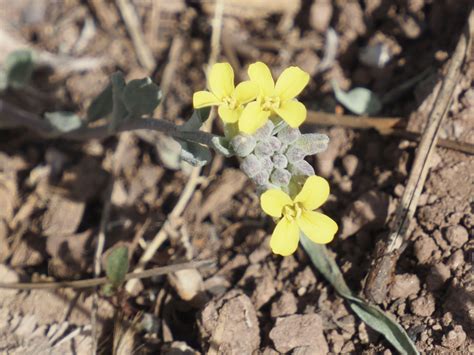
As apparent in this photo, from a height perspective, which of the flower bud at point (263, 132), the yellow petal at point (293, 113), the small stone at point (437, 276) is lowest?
the small stone at point (437, 276)

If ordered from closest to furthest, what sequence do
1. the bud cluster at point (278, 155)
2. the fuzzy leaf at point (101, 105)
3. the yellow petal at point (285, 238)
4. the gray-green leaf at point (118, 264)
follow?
the yellow petal at point (285, 238)
the bud cluster at point (278, 155)
the gray-green leaf at point (118, 264)
the fuzzy leaf at point (101, 105)

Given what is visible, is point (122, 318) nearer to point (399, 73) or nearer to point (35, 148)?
→ point (35, 148)

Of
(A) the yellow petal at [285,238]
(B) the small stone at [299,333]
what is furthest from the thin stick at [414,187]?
(A) the yellow petal at [285,238]

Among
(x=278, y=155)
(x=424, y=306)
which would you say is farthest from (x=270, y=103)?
(x=424, y=306)

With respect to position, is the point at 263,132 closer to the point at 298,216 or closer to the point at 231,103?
the point at 231,103

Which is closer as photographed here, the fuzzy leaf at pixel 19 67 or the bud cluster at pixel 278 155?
the bud cluster at pixel 278 155

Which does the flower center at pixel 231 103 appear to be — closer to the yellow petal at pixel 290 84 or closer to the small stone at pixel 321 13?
the yellow petal at pixel 290 84

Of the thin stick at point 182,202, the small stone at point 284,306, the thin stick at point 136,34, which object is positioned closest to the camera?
the small stone at point 284,306
